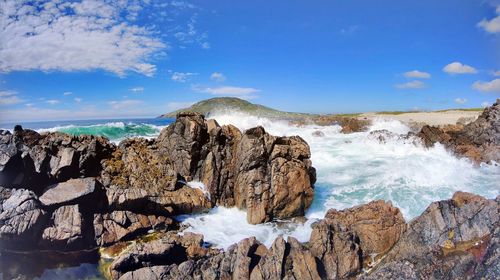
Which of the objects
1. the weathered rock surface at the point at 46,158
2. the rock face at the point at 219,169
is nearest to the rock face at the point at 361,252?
Answer: the rock face at the point at 219,169

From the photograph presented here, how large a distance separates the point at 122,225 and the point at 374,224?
571 centimetres

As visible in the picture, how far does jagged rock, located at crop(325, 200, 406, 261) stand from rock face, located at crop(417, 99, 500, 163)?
32.4 ft

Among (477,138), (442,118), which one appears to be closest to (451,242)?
(477,138)

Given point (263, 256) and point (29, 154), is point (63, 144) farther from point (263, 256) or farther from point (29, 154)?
point (263, 256)

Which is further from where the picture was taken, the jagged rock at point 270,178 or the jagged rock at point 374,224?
the jagged rock at point 270,178

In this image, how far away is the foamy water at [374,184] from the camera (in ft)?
26.7

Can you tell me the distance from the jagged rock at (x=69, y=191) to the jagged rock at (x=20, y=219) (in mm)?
364

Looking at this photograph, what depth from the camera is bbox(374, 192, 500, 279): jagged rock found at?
5340 mm

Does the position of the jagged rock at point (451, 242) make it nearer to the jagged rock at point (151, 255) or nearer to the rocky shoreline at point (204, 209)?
the rocky shoreline at point (204, 209)

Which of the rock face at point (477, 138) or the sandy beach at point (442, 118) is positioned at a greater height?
the sandy beach at point (442, 118)

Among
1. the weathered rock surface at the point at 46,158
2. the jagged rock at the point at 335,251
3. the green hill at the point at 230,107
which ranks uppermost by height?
the green hill at the point at 230,107

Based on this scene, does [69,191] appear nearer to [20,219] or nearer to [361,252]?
[20,219]

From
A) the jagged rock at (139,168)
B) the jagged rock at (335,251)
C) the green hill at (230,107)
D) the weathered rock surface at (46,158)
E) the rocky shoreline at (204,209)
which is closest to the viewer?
the rocky shoreline at (204,209)

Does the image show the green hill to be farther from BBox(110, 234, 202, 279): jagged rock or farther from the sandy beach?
BBox(110, 234, 202, 279): jagged rock
